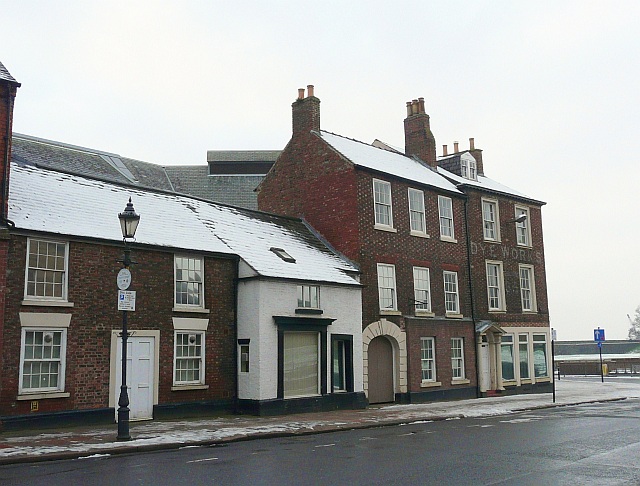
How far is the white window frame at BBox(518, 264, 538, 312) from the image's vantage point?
1364 inches

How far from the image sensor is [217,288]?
21797mm

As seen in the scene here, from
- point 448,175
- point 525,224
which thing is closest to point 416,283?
point 448,175

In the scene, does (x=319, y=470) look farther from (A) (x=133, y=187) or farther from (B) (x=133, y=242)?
(A) (x=133, y=187)

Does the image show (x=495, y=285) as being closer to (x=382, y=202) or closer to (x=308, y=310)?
(x=382, y=202)

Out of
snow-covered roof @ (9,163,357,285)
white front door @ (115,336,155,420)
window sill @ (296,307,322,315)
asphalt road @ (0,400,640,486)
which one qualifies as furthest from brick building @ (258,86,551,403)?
asphalt road @ (0,400,640,486)

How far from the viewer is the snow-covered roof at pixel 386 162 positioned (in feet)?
93.4

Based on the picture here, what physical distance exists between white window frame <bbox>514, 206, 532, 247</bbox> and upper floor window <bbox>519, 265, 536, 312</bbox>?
1.30m

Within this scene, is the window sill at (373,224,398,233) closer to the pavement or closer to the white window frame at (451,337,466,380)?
the white window frame at (451,337,466,380)

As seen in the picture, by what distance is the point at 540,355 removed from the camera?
116ft

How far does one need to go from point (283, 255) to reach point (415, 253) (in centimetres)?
716

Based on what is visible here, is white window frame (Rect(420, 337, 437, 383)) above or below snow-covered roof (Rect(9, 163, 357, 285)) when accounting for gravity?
below

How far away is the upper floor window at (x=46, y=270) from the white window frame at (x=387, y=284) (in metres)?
12.8

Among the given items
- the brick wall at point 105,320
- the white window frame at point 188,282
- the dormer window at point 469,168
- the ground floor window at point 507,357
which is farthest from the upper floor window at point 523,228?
the white window frame at point 188,282

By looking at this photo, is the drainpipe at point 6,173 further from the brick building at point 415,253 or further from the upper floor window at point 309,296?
the brick building at point 415,253
